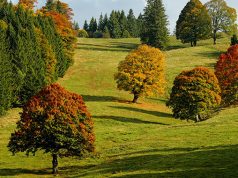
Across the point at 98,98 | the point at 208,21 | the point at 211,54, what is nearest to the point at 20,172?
the point at 98,98

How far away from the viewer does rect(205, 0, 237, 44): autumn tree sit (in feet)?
396

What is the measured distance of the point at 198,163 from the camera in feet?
95.8

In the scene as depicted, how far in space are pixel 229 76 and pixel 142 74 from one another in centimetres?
1418

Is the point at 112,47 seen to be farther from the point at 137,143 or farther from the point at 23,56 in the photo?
the point at 137,143

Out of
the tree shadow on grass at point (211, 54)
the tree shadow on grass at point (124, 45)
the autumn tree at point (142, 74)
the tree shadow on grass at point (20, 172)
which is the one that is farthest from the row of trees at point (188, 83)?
the tree shadow on grass at point (124, 45)

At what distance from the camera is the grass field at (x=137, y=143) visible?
2922 cm

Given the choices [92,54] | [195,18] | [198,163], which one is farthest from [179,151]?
[195,18]

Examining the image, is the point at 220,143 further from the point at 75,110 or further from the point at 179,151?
the point at 75,110

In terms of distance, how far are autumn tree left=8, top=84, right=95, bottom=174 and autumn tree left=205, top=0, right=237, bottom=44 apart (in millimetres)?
94884

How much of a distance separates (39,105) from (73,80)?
51.0 metres

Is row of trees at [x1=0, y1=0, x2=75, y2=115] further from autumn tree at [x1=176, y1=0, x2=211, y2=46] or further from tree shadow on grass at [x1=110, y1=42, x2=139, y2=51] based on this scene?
autumn tree at [x1=176, y1=0, x2=211, y2=46]

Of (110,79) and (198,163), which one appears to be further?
(110,79)

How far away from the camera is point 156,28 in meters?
120

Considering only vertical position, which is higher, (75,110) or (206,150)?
(75,110)
